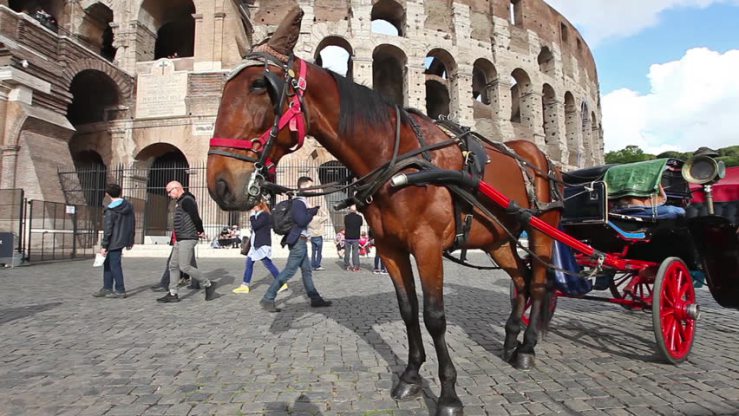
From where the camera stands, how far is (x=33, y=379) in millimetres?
2762

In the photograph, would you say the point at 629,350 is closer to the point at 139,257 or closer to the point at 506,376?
the point at 506,376

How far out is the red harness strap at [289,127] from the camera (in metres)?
1.87

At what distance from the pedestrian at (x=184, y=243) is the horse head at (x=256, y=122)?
4271mm

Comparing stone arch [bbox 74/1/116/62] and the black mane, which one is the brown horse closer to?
the black mane

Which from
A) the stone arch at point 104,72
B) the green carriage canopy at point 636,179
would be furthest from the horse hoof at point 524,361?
the stone arch at point 104,72

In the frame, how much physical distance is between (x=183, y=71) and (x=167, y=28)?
737cm

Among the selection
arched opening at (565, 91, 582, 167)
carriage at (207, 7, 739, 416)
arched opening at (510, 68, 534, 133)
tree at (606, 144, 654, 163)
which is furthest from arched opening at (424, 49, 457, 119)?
tree at (606, 144, 654, 163)

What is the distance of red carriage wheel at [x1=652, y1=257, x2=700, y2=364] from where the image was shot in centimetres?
286

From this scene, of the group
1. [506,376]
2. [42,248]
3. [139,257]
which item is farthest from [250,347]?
[139,257]

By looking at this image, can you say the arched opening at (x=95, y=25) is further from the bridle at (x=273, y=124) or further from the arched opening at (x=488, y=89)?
the bridle at (x=273, y=124)

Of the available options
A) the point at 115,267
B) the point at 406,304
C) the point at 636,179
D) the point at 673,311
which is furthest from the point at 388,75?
the point at 406,304

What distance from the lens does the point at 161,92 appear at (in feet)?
57.2

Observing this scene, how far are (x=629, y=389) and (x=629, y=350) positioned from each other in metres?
0.97

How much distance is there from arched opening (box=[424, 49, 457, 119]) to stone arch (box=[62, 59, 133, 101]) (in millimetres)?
13984
